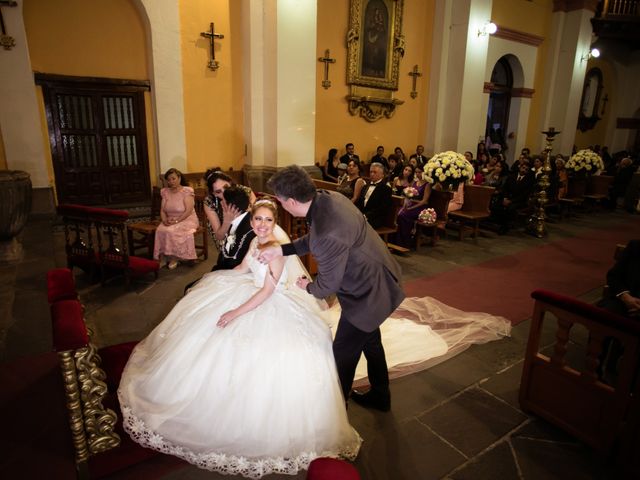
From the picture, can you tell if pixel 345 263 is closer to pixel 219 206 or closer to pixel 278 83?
pixel 219 206

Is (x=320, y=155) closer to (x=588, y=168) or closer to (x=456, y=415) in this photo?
(x=588, y=168)

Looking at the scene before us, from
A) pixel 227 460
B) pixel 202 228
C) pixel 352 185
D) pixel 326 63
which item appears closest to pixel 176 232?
pixel 202 228

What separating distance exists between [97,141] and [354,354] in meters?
7.05

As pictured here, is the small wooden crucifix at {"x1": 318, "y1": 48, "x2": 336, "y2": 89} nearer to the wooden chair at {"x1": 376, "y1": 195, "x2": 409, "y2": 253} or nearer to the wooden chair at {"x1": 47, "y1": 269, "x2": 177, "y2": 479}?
the wooden chair at {"x1": 376, "y1": 195, "x2": 409, "y2": 253}

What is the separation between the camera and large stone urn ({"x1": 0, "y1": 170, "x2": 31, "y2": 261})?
502 centimetres

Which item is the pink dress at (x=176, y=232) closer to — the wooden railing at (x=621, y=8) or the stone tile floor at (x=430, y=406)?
the stone tile floor at (x=430, y=406)

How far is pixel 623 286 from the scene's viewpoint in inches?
132

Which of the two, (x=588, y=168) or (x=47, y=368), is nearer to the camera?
(x=47, y=368)

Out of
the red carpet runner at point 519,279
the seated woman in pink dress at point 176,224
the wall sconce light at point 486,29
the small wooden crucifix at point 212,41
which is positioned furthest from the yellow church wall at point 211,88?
the wall sconce light at point 486,29

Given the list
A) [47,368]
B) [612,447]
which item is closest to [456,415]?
[612,447]

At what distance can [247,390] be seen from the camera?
2330mm

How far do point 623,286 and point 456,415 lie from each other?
5.68ft

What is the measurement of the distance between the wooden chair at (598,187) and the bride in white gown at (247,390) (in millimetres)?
10566

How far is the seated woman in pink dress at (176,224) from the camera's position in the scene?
18.5 feet
